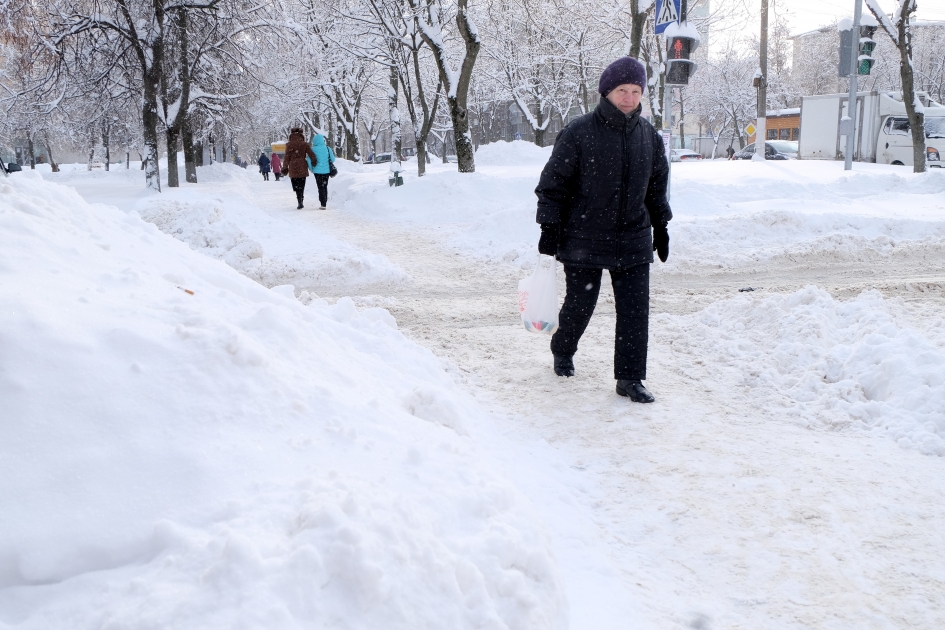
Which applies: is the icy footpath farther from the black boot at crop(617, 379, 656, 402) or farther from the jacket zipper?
the jacket zipper

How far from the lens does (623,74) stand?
3.96m

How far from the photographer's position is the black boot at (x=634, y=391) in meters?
4.16

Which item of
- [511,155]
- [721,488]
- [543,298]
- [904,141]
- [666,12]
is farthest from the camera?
[511,155]

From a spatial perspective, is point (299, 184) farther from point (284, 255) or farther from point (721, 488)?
point (721, 488)

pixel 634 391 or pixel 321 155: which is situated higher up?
pixel 321 155

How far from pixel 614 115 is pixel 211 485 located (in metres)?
2.93

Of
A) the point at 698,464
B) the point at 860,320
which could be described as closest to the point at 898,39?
the point at 860,320

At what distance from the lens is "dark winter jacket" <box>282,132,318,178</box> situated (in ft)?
51.1

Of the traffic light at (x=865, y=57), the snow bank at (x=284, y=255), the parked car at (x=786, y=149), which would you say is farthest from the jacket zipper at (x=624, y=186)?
the parked car at (x=786, y=149)

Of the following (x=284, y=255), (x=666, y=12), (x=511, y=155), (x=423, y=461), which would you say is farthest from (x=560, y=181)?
(x=511, y=155)

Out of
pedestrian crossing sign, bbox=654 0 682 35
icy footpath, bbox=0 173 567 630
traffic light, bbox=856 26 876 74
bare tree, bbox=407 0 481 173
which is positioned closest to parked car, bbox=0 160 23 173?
icy footpath, bbox=0 173 567 630

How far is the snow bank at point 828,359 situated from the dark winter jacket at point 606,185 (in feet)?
3.69

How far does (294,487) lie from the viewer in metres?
2.13

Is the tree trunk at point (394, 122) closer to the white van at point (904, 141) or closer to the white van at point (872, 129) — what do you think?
the white van at point (872, 129)
